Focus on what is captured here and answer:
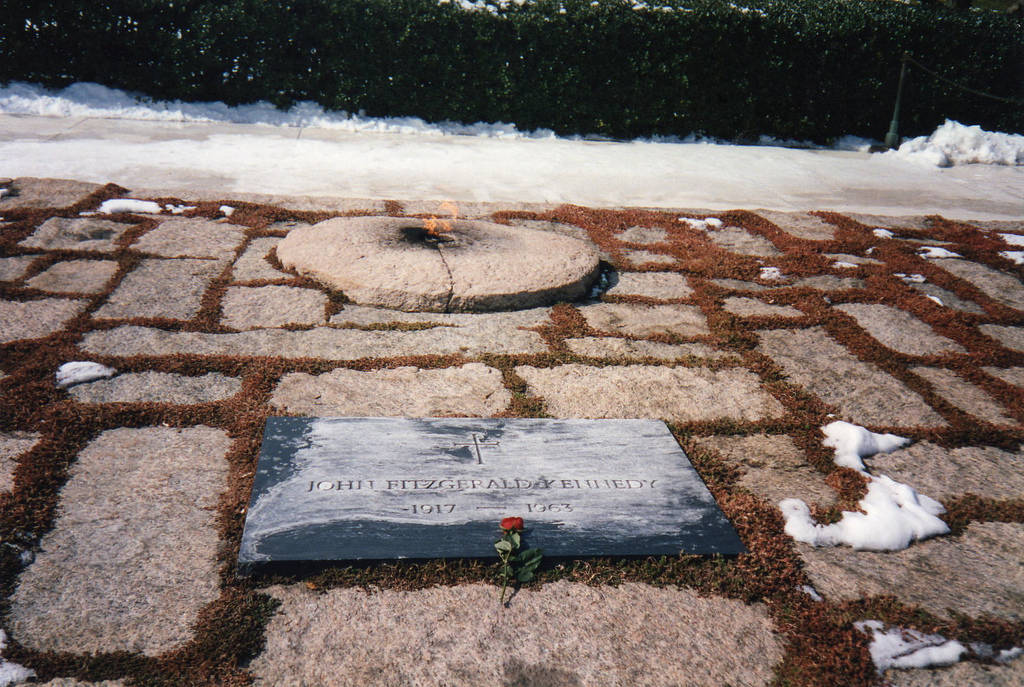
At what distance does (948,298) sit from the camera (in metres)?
3.99

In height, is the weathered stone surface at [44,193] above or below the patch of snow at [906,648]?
above

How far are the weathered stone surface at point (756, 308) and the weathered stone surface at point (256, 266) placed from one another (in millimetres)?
2103

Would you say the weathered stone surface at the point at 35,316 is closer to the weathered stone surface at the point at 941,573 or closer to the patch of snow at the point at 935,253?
the weathered stone surface at the point at 941,573

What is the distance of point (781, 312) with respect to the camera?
3676 millimetres

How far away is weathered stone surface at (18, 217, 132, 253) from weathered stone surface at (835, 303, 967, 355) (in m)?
3.63

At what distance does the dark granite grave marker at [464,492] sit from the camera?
73.7 inches

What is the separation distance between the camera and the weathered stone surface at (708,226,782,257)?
4.60 metres

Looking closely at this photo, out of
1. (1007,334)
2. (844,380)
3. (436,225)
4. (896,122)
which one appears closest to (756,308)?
(844,380)

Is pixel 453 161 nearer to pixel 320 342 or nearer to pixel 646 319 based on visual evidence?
pixel 646 319

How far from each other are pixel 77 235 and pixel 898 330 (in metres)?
4.04

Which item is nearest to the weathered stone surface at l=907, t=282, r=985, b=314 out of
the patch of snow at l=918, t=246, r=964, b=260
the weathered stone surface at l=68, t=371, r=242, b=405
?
the patch of snow at l=918, t=246, r=964, b=260

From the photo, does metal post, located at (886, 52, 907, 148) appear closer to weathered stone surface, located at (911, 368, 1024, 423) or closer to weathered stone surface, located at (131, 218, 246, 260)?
weathered stone surface, located at (911, 368, 1024, 423)

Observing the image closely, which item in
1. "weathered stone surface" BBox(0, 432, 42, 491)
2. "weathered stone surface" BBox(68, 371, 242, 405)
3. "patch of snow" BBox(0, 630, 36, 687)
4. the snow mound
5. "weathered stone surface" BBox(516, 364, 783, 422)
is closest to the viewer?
"patch of snow" BBox(0, 630, 36, 687)

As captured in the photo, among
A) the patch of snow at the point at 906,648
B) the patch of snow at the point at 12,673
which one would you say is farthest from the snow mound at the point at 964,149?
the patch of snow at the point at 12,673
